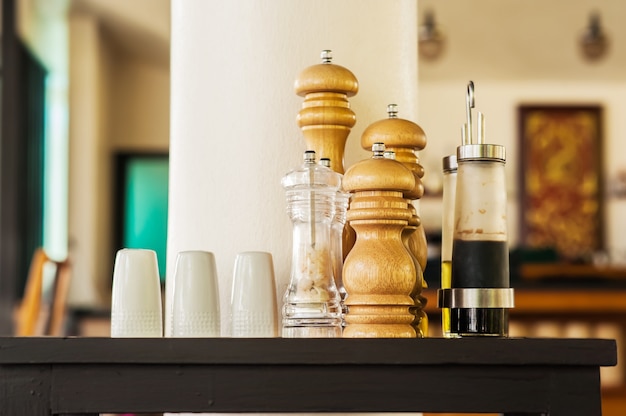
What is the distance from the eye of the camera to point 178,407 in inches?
45.8

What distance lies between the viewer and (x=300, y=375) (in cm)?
116

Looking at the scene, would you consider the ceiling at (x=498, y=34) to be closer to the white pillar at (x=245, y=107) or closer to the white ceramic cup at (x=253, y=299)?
the white pillar at (x=245, y=107)

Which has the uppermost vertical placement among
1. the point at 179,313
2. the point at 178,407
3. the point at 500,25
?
the point at 500,25

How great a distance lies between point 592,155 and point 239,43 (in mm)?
9196

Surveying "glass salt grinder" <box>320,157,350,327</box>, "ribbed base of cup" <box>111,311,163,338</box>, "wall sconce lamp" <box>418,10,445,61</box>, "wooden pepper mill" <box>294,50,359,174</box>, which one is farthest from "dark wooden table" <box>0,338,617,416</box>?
"wall sconce lamp" <box>418,10,445,61</box>

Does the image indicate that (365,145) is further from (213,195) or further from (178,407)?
(178,407)

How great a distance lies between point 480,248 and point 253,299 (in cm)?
31

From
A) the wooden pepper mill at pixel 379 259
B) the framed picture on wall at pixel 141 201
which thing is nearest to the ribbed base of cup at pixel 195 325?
the wooden pepper mill at pixel 379 259

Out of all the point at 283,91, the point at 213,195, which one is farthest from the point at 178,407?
the point at 283,91

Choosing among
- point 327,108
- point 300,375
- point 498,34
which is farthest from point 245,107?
point 498,34

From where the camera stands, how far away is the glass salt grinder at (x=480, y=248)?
1.29 m

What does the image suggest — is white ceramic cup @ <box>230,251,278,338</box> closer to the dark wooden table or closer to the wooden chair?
the dark wooden table

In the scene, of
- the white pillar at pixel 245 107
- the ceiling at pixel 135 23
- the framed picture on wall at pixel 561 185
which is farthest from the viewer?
the framed picture on wall at pixel 561 185

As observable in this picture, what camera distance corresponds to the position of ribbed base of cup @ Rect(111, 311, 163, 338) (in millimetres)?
1232
